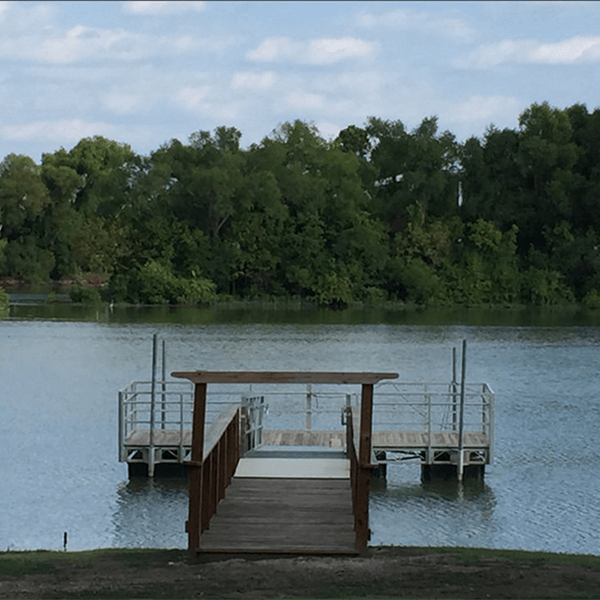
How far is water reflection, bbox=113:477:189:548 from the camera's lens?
1574 centimetres

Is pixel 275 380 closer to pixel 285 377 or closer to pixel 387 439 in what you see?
pixel 285 377

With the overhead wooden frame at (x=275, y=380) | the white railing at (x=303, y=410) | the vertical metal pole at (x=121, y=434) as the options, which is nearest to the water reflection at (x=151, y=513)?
the vertical metal pole at (x=121, y=434)

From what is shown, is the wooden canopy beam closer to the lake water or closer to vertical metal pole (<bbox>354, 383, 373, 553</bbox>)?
vertical metal pole (<bbox>354, 383, 373, 553</bbox>)

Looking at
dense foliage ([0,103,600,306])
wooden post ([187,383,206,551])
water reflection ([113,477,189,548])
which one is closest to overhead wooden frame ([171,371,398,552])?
wooden post ([187,383,206,551])

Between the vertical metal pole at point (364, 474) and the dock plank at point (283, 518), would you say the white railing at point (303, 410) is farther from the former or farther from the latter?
the vertical metal pole at point (364, 474)

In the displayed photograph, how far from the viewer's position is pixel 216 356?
41.9m

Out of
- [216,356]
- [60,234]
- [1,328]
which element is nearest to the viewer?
[216,356]

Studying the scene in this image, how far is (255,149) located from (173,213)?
6.56 m

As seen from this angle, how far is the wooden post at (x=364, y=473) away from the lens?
10820 millimetres

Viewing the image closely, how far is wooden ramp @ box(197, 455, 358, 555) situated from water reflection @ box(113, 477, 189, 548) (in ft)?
5.64

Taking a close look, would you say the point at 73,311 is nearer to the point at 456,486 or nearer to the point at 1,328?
the point at 1,328

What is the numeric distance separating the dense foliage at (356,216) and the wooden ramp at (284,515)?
6306cm

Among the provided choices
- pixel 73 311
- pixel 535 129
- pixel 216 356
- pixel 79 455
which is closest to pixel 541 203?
pixel 535 129

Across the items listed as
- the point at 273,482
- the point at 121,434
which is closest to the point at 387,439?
the point at 121,434
